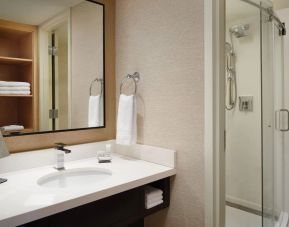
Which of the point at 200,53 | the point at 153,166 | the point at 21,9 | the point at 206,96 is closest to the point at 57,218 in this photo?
the point at 153,166

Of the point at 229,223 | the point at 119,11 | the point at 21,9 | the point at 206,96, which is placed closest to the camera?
the point at 206,96

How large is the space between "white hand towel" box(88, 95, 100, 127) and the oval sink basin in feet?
1.24

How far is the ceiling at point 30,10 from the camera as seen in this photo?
1342 mm

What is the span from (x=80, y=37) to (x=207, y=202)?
1324 millimetres

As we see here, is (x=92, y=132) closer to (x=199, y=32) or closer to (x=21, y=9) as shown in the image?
(x=21, y=9)

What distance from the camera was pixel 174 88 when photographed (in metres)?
1.43

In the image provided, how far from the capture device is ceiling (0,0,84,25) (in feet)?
4.40

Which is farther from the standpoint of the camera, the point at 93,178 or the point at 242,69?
the point at 242,69

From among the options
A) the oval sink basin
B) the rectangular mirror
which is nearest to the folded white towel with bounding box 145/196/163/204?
the oval sink basin

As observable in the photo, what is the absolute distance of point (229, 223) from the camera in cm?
207

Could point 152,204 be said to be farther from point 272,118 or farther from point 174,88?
point 272,118

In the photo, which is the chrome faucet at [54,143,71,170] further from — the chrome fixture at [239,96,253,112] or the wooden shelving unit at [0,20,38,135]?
the chrome fixture at [239,96,253,112]

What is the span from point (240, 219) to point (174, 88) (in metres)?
1.49

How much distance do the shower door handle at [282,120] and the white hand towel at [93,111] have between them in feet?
4.99
